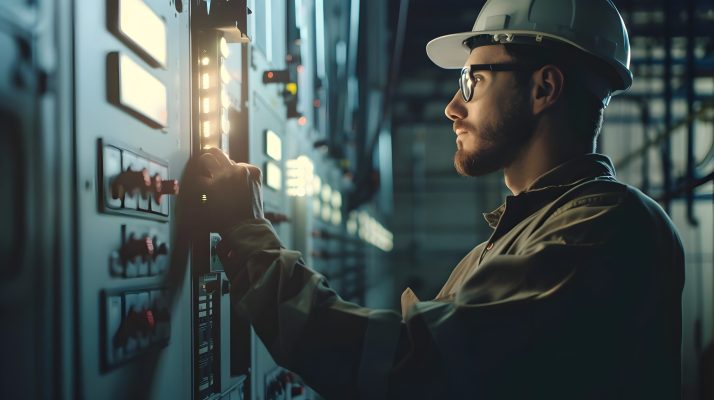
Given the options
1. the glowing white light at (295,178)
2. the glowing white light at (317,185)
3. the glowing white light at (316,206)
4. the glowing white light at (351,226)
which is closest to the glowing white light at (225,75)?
the glowing white light at (295,178)

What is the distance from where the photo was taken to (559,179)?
61.9 inches

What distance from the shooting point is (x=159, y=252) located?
5.16ft

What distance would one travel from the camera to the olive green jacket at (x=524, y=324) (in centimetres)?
122

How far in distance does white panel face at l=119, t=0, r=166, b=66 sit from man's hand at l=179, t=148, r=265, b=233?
0.92ft

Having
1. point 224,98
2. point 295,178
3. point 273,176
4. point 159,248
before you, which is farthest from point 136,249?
point 295,178

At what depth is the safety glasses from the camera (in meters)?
1.69

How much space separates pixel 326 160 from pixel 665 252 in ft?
14.2

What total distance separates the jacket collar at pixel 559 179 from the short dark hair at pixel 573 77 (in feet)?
0.35

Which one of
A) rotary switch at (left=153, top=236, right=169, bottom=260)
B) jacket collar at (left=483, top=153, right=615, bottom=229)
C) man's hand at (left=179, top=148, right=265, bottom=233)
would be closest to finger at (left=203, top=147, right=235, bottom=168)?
man's hand at (left=179, top=148, right=265, bottom=233)

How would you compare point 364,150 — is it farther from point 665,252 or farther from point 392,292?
point 392,292

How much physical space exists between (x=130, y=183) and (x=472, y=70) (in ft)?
2.86

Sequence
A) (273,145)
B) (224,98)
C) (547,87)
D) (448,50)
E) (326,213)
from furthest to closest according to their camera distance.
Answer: (326,213) < (273,145) < (448,50) < (224,98) < (547,87)

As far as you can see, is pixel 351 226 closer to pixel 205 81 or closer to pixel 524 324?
pixel 205 81

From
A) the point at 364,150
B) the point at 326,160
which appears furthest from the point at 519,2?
the point at 364,150
